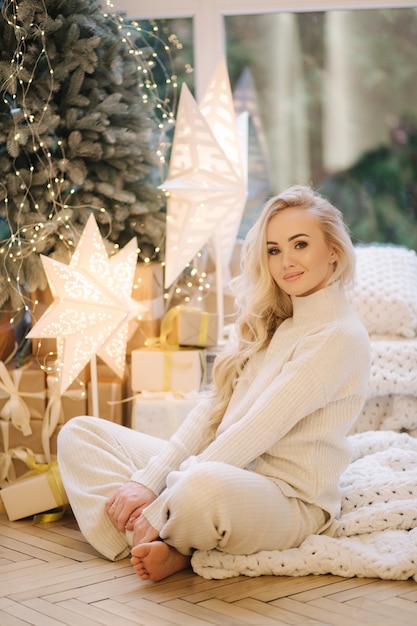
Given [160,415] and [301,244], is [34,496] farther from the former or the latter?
[301,244]

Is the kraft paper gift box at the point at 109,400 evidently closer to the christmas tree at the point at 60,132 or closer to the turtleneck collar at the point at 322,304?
the christmas tree at the point at 60,132

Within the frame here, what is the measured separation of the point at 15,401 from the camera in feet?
9.15

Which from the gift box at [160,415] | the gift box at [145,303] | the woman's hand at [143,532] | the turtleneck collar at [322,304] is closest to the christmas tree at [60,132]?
the gift box at [145,303]

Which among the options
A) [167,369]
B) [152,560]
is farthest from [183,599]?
[167,369]

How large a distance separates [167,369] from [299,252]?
75 centimetres

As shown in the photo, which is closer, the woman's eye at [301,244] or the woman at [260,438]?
the woman at [260,438]

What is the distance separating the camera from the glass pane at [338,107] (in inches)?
134

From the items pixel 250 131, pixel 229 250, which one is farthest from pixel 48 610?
pixel 250 131

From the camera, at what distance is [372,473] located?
2291 mm

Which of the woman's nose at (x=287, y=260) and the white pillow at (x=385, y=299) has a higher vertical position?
the woman's nose at (x=287, y=260)

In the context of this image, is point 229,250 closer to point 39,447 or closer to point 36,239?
point 36,239

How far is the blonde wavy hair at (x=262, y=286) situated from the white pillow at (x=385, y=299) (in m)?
0.54

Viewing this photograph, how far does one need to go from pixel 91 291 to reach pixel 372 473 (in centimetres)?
93

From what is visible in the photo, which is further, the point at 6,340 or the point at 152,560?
the point at 6,340
